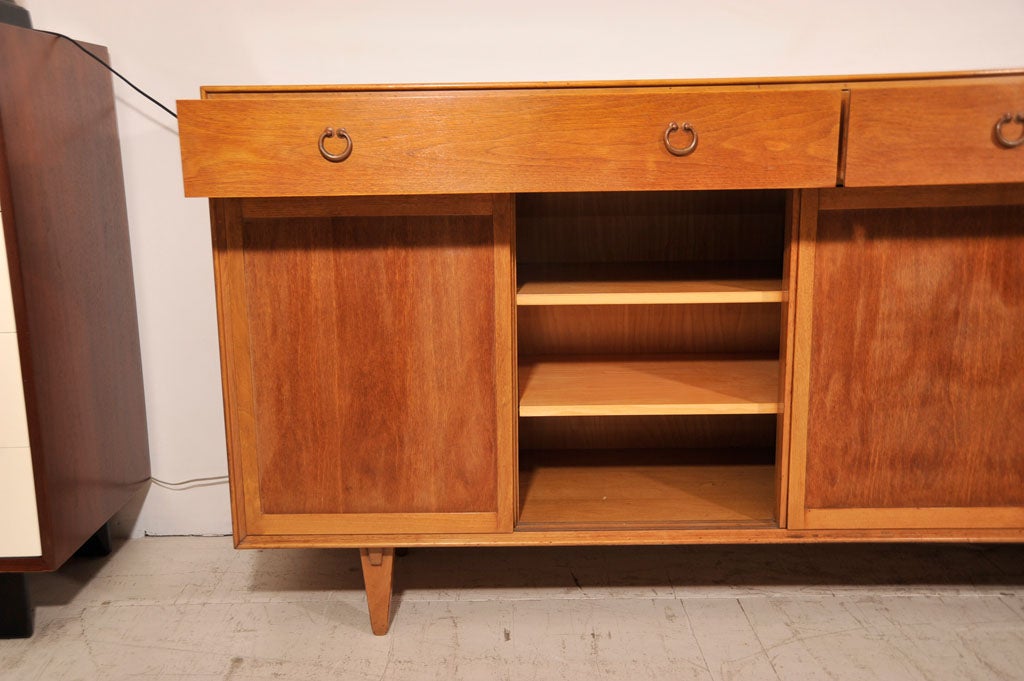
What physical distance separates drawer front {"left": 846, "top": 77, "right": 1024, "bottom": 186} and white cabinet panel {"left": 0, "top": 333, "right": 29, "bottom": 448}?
4.23 feet

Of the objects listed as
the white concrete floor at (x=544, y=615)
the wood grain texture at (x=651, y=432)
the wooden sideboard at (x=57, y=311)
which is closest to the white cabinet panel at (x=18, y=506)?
the wooden sideboard at (x=57, y=311)

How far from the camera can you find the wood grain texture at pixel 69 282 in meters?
1.21

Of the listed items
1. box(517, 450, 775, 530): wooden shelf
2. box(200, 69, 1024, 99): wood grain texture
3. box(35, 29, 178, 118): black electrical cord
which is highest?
box(35, 29, 178, 118): black electrical cord

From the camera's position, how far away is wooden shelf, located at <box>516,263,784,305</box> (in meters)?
1.21

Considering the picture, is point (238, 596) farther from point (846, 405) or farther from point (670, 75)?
point (670, 75)

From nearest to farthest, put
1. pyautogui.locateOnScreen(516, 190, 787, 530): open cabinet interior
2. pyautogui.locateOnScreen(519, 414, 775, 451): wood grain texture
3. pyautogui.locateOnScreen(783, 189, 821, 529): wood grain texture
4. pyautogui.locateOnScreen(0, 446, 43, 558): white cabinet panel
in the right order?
pyautogui.locateOnScreen(783, 189, 821, 529): wood grain texture
pyautogui.locateOnScreen(0, 446, 43, 558): white cabinet panel
pyautogui.locateOnScreen(516, 190, 787, 530): open cabinet interior
pyautogui.locateOnScreen(519, 414, 775, 451): wood grain texture

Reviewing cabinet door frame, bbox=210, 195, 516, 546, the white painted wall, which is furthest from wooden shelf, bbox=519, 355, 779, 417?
the white painted wall

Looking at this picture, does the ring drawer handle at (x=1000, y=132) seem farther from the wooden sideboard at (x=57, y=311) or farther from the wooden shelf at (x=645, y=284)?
the wooden sideboard at (x=57, y=311)

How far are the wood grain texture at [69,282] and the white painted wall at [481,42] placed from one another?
86 millimetres

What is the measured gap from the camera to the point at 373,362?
1.18 metres

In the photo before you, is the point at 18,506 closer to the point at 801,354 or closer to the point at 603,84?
the point at 603,84

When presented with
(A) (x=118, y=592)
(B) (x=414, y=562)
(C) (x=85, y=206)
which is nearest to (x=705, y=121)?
(B) (x=414, y=562)

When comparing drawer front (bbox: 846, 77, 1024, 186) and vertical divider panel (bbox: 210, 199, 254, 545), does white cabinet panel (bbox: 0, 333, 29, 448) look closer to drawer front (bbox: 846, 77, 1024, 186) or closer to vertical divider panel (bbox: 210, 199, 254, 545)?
vertical divider panel (bbox: 210, 199, 254, 545)

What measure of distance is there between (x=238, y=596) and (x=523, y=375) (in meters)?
0.67
